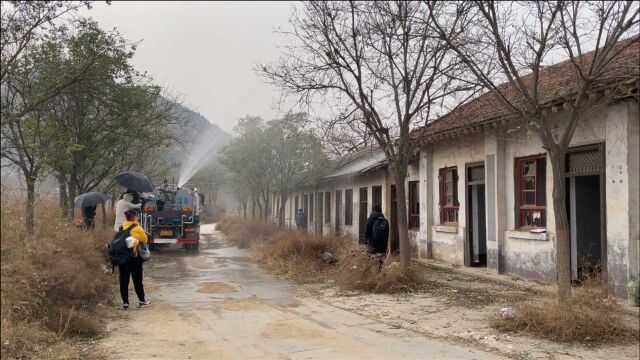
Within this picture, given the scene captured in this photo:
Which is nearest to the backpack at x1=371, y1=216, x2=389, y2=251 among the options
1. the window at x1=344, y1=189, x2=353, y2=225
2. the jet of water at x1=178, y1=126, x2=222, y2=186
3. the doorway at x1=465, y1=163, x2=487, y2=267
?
the doorway at x1=465, y1=163, x2=487, y2=267

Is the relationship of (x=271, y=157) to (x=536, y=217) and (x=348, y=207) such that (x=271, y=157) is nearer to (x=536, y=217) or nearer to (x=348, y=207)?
(x=348, y=207)

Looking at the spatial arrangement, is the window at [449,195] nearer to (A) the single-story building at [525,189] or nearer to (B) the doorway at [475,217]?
(A) the single-story building at [525,189]

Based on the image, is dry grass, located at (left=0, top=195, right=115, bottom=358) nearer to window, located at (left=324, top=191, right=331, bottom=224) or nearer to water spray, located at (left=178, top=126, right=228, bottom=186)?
window, located at (left=324, top=191, right=331, bottom=224)

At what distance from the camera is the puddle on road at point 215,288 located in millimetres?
10484

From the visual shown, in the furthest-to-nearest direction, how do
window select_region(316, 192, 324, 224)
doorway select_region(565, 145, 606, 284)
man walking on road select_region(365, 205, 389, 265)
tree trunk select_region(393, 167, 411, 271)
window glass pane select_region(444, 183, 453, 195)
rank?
1. window select_region(316, 192, 324, 224)
2. window glass pane select_region(444, 183, 453, 195)
3. man walking on road select_region(365, 205, 389, 265)
4. tree trunk select_region(393, 167, 411, 271)
5. doorway select_region(565, 145, 606, 284)

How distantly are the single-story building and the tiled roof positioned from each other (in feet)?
0.14

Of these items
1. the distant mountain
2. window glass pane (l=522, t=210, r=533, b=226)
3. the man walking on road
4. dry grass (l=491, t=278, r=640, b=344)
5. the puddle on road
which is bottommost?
the puddle on road

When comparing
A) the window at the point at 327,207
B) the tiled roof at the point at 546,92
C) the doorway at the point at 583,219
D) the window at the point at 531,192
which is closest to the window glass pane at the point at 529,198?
the window at the point at 531,192

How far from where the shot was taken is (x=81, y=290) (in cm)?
776

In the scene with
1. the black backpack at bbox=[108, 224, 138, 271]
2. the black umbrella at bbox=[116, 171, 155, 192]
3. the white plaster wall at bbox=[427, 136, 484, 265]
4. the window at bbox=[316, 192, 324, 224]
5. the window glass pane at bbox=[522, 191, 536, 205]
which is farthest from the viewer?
the window at bbox=[316, 192, 324, 224]

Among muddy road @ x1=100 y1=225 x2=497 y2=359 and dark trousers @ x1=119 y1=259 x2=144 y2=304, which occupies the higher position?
dark trousers @ x1=119 y1=259 x2=144 y2=304

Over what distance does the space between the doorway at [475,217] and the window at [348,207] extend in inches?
387

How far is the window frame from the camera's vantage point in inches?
683

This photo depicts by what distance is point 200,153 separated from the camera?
36.3m
